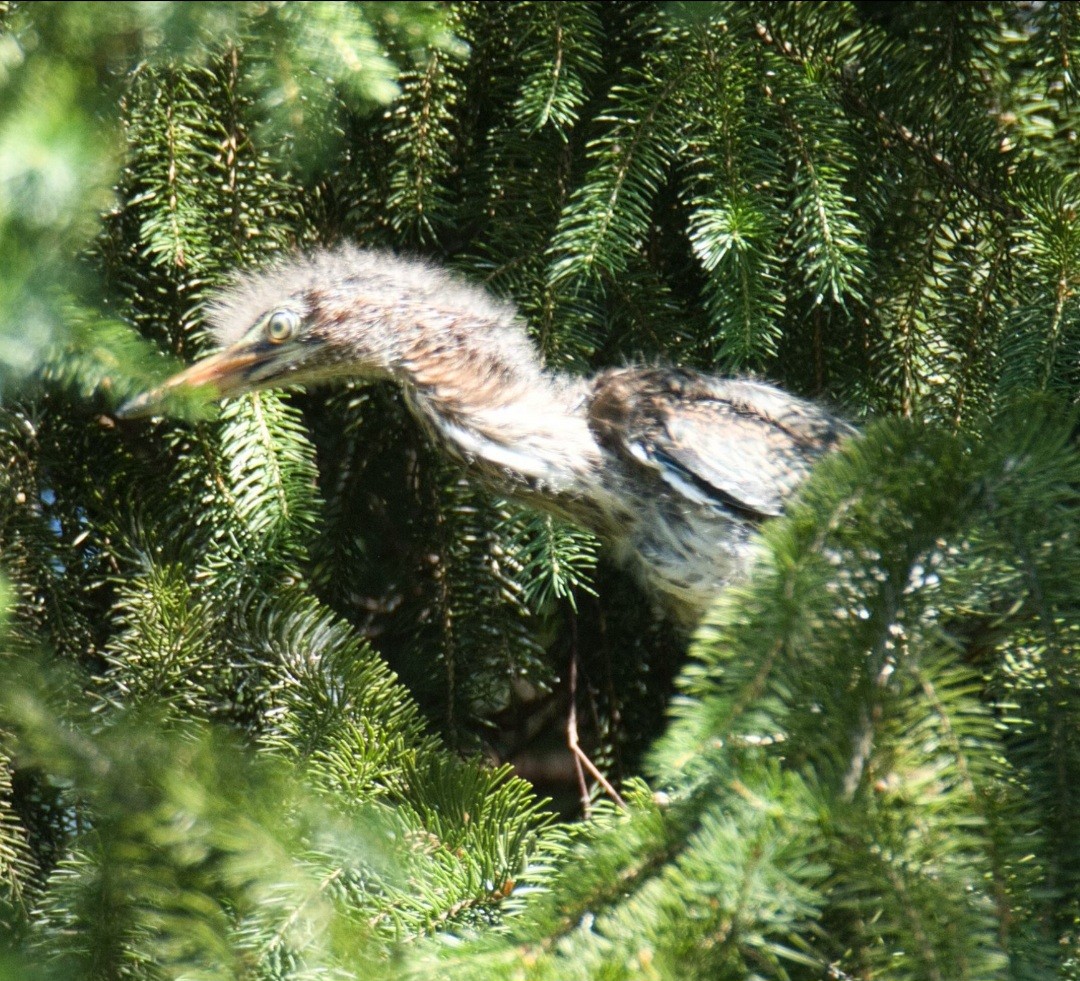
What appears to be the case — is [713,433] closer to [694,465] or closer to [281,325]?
[694,465]

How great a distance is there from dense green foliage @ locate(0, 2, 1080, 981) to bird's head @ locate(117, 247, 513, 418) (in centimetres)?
7

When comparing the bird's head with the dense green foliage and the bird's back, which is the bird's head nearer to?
the dense green foliage

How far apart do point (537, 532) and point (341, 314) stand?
0.50m

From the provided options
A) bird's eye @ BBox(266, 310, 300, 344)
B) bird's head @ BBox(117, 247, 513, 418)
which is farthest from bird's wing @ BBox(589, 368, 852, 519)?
bird's eye @ BBox(266, 310, 300, 344)

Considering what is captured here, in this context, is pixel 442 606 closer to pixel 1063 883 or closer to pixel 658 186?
pixel 658 186

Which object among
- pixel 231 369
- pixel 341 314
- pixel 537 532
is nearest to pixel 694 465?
pixel 537 532

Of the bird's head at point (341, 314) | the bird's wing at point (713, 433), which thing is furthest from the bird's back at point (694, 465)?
the bird's head at point (341, 314)

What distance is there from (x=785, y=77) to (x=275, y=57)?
0.89 meters

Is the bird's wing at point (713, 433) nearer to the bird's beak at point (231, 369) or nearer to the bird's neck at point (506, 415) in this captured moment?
the bird's neck at point (506, 415)

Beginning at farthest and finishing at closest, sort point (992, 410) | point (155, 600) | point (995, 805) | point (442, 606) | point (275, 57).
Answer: point (442, 606) → point (992, 410) → point (155, 600) → point (275, 57) → point (995, 805)

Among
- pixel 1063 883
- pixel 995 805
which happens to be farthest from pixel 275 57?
pixel 1063 883

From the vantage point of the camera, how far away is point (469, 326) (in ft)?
6.61

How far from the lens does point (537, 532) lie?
6.42ft

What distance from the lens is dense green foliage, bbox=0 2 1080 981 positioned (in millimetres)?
1046
